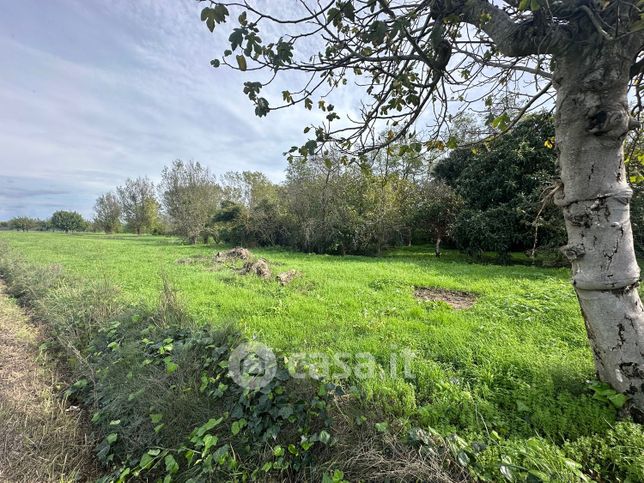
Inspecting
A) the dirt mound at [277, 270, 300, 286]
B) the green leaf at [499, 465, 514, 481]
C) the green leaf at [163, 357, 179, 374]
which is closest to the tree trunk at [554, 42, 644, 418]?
the green leaf at [499, 465, 514, 481]

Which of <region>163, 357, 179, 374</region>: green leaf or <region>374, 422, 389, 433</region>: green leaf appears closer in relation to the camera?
<region>374, 422, 389, 433</region>: green leaf

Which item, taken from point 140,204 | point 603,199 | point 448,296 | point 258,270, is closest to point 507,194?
point 448,296

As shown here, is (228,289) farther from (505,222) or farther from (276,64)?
(505,222)

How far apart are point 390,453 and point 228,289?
503cm

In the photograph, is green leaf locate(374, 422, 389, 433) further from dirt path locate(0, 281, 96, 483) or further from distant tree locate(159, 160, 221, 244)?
distant tree locate(159, 160, 221, 244)

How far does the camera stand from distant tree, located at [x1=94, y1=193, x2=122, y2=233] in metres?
40.0

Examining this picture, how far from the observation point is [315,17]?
172 cm

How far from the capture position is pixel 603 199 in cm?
184

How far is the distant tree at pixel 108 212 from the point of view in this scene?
40.0m

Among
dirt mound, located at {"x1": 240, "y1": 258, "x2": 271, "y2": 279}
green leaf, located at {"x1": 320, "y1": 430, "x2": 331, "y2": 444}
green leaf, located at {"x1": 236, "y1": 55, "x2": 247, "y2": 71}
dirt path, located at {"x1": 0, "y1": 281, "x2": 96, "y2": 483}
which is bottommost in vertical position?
dirt path, located at {"x1": 0, "y1": 281, "x2": 96, "y2": 483}

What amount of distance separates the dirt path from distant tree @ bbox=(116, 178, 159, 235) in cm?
3900

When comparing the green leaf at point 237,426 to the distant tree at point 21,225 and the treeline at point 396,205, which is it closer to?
the treeline at point 396,205

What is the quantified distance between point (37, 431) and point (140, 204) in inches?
1653

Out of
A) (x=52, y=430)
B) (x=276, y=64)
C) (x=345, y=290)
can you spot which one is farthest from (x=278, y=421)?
(x=345, y=290)
